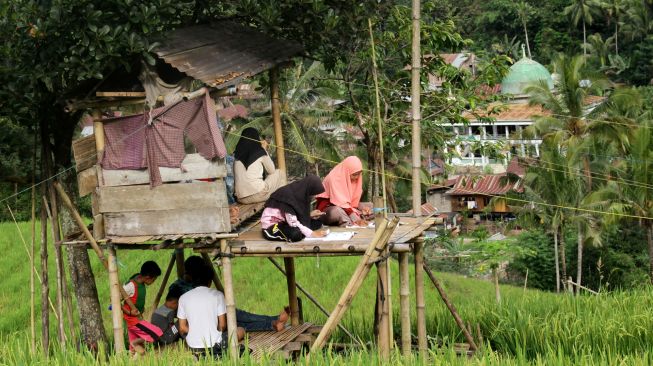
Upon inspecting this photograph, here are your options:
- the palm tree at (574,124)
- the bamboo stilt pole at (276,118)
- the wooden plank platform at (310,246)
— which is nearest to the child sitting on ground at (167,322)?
the wooden plank platform at (310,246)

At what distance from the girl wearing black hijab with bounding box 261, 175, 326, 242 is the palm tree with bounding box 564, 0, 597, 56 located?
127 ft

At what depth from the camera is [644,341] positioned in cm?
988

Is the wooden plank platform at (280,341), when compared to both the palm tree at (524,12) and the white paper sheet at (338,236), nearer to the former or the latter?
the white paper sheet at (338,236)

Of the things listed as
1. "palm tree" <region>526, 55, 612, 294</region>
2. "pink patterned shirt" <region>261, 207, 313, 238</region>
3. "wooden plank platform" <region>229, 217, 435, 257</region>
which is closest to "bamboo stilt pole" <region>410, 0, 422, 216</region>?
"wooden plank platform" <region>229, 217, 435, 257</region>

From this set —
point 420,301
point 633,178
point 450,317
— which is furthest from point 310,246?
point 633,178

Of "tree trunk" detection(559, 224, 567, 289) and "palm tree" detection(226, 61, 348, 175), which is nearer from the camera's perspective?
"palm tree" detection(226, 61, 348, 175)

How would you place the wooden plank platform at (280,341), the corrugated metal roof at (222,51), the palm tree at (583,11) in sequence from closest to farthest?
the corrugated metal roof at (222,51) < the wooden plank platform at (280,341) < the palm tree at (583,11)

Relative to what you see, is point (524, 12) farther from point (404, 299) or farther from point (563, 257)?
point (404, 299)

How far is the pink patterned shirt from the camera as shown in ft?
28.5

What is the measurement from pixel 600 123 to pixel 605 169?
50.8 inches

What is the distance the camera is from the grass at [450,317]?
832cm

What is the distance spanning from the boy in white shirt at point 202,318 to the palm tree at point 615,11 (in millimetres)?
39049

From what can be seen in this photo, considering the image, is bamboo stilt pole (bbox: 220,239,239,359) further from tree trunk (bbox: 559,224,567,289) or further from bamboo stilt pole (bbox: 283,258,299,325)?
tree trunk (bbox: 559,224,567,289)

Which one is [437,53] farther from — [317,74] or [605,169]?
[605,169]
